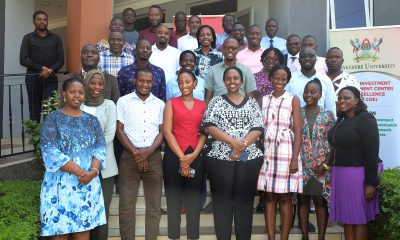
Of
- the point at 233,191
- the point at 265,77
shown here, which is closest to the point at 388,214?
the point at 233,191

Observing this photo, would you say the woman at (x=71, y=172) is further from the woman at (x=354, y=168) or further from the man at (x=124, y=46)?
the woman at (x=354, y=168)

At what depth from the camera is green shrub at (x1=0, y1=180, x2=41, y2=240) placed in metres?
3.88

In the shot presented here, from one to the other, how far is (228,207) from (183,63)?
73.1 inches

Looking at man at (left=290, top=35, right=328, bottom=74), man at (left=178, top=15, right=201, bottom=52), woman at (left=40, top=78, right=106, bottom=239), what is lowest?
woman at (left=40, top=78, right=106, bottom=239)

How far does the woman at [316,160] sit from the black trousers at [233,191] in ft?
2.26

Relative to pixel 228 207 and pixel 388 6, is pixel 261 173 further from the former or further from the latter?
pixel 388 6

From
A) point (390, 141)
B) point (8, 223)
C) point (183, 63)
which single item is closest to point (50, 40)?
point (183, 63)

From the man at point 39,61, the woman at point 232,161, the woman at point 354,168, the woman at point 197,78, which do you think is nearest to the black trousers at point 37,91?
the man at point 39,61

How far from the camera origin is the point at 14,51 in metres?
8.62

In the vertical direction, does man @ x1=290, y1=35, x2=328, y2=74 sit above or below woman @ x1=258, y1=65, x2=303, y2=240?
above

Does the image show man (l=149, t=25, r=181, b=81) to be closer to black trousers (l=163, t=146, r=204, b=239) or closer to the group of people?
the group of people

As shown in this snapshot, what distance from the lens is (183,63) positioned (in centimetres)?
541

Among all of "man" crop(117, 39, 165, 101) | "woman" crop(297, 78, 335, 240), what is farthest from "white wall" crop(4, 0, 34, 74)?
"woman" crop(297, 78, 335, 240)

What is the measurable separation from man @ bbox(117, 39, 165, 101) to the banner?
145 inches
